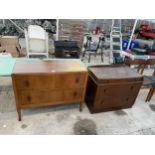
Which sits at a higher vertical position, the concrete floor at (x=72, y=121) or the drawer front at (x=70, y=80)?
the drawer front at (x=70, y=80)

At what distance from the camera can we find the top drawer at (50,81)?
5.63ft

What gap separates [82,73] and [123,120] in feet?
3.37

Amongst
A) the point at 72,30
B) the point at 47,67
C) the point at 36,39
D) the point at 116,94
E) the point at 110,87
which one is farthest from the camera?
the point at 72,30

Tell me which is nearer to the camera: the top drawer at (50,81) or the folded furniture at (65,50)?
the top drawer at (50,81)

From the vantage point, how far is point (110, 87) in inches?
81.7

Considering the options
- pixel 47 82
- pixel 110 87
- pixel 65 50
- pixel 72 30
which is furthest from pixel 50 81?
pixel 72 30

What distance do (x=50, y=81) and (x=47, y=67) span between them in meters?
0.20

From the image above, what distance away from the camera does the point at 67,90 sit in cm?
198

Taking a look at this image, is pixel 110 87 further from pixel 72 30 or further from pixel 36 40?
pixel 72 30

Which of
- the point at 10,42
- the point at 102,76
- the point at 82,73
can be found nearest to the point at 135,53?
the point at 102,76

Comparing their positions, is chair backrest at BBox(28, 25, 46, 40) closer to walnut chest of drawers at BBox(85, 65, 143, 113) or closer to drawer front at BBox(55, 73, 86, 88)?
walnut chest of drawers at BBox(85, 65, 143, 113)

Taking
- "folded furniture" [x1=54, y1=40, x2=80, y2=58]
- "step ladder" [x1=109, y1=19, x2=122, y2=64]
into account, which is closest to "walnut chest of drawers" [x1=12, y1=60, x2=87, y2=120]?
"folded furniture" [x1=54, y1=40, x2=80, y2=58]

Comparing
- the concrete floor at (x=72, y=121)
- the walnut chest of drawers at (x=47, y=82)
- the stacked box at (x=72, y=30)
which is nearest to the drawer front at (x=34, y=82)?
the walnut chest of drawers at (x=47, y=82)

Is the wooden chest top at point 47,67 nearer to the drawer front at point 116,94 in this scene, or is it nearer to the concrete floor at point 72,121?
the drawer front at point 116,94
